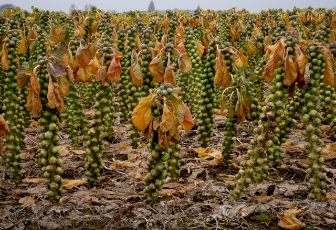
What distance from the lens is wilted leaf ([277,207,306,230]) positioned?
187 cm

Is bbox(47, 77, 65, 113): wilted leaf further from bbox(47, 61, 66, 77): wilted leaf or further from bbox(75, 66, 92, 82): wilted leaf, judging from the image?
bbox(75, 66, 92, 82): wilted leaf

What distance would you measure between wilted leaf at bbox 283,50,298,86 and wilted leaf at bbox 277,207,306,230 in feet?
2.84

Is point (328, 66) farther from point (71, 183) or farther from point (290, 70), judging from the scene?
point (71, 183)

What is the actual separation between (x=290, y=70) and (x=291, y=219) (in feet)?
3.24

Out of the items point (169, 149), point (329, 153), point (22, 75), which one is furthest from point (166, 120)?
point (329, 153)

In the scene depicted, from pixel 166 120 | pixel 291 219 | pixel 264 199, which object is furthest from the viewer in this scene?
pixel 264 199

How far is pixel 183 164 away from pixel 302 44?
5.24 feet

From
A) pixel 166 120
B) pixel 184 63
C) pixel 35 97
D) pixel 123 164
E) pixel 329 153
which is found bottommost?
pixel 123 164

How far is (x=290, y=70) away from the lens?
6.42ft

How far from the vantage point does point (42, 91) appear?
2.00 m

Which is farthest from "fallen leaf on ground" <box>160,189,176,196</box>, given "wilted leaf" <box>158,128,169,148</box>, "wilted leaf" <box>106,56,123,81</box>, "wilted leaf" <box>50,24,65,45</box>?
"wilted leaf" <box>50,24,65,45</box>

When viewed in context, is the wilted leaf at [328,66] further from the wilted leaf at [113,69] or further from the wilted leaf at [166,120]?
the wilted leaf at [113,69]

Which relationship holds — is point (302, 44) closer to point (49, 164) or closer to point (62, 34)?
point (49, 164)

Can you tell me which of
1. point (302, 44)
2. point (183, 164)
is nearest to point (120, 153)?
point (183, 164)
